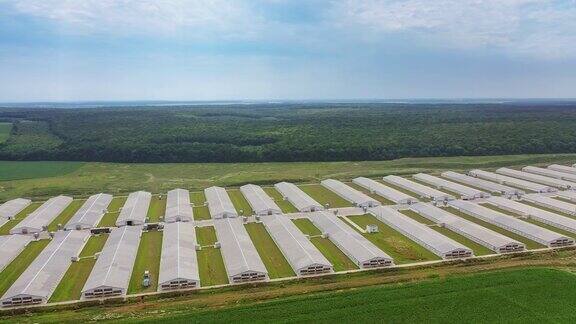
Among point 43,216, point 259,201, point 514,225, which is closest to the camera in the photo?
point 514,225

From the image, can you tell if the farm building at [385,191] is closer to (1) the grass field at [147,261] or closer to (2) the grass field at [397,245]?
(2) the grass field at [397,245]

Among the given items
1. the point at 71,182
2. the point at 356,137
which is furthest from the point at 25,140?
the point at 356,137

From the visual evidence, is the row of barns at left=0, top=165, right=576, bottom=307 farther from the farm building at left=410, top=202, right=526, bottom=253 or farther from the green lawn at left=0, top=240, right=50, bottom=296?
the green lawn at left=0, top=240, right=50, bottom=296

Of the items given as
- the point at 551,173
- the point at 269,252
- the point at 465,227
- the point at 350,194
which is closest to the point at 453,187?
the point at 350,194

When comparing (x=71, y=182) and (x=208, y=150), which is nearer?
(x=71, y=182)

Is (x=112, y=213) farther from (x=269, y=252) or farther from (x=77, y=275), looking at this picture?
(x=269, y=252)

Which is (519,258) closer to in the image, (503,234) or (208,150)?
(503,234)
